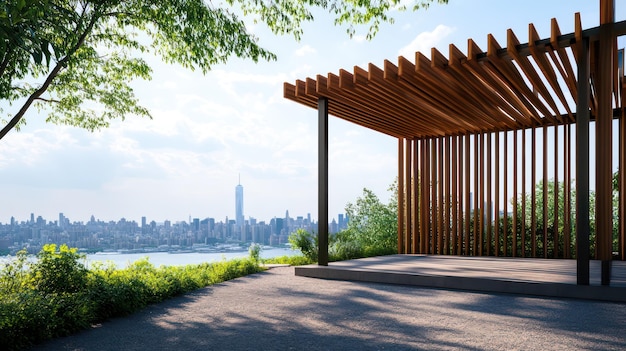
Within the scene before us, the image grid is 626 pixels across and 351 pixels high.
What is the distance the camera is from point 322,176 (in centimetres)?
830

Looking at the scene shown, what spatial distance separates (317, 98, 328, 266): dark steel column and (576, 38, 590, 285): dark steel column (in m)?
3.83

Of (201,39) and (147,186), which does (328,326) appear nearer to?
(201,39)

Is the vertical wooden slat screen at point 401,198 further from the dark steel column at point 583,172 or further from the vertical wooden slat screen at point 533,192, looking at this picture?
the dark steel column at point 583,172

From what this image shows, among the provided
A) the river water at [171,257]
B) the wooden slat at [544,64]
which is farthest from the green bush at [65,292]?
the wooden slat at [544,64]

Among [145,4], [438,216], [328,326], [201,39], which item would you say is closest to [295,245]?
[438,216]

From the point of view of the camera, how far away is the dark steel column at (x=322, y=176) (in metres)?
8.22

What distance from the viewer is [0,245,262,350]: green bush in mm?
3963

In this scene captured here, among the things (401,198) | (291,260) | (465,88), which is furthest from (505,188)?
(291,260)

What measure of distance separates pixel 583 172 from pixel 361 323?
3.38 metres

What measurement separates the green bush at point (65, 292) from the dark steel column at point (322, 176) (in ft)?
7.18

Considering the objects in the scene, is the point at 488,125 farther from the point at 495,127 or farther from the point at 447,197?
the point at 447,197

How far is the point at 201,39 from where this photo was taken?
310 inches

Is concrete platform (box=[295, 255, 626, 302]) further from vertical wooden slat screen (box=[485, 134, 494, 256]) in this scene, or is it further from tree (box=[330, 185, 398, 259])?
tree (box=[330, 185, 398, 259])

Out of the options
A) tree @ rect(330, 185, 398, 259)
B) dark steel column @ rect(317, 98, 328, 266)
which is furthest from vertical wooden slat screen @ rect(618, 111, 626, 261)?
dark steel column @ rect(317, 98, 328, 266)
